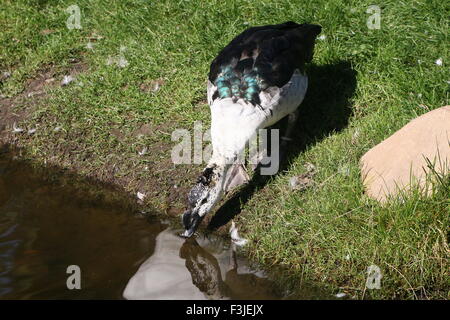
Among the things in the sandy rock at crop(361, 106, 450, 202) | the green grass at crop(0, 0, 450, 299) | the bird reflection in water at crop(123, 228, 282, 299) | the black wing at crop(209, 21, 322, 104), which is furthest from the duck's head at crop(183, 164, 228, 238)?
the sandy rock at crop(361, 106, 450, 202)

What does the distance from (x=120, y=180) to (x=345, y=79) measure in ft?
7.20

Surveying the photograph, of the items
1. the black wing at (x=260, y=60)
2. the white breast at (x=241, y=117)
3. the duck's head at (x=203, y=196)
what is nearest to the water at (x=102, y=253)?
the duck's head at (x=203, y=196)

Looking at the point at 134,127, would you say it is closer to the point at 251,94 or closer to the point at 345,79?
the point at 251,94

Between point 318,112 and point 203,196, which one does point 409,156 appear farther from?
point 203,196

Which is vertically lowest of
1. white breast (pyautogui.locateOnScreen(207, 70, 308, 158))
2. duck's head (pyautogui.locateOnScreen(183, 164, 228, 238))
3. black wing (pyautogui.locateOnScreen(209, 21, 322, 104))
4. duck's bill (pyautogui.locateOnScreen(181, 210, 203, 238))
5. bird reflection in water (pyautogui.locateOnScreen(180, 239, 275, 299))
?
bird reflection in water (pyautogui.locateOnScreen(180, 239, 275, 299))

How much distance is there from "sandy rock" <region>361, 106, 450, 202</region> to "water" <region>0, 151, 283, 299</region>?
1085mm

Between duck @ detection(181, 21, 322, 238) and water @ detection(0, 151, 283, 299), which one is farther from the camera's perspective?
duck @ detection(181, 21, 322, 238)

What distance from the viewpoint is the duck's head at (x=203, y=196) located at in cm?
482

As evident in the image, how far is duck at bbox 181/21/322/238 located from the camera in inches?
193

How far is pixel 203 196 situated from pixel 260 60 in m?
1.18

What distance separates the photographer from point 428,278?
13.5 ft

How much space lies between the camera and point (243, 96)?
16.3ft

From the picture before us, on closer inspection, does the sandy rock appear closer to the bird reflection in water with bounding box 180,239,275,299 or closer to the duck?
the duck

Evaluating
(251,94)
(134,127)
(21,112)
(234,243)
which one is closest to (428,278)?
(234,243)
